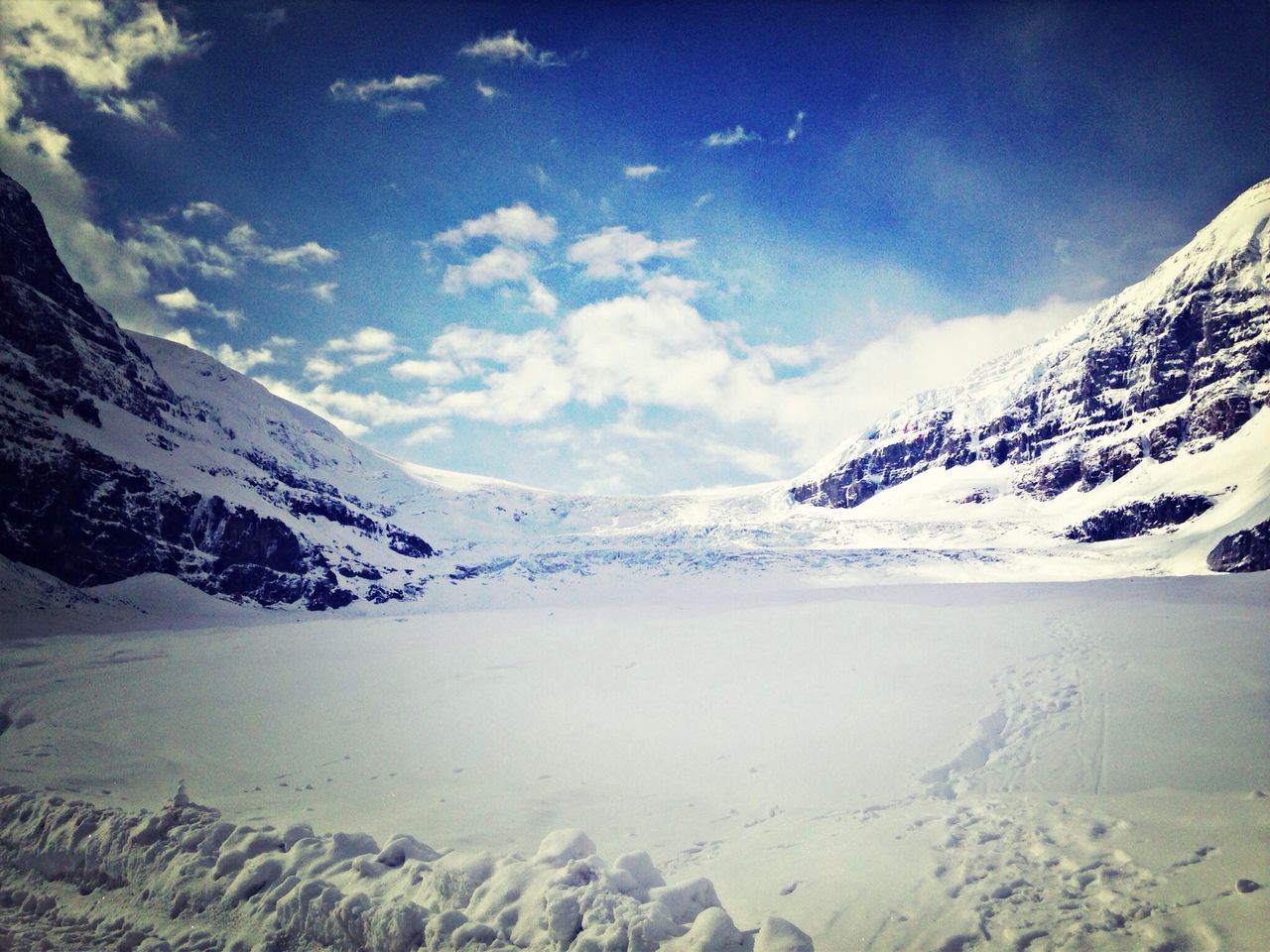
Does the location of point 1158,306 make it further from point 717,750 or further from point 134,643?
point 134,643

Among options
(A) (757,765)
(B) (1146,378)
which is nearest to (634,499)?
(B) (1146,378)

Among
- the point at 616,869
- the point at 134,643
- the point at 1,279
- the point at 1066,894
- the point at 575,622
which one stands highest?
the point at 1,279

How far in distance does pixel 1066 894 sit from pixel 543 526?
319 ft

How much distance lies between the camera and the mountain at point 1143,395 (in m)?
72.4

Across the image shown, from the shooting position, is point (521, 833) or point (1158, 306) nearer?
point (521, 833)

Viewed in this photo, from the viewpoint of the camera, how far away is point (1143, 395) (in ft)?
291

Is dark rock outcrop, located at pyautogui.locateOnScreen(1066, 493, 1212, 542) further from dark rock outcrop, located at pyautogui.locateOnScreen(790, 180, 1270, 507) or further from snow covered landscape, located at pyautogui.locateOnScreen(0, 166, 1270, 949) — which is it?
snow covered landscape, located at pyautogui.locateOnScreen(0, 166, 1270, 949)

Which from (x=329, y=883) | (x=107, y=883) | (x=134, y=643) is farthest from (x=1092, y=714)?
(x=134, y=643)

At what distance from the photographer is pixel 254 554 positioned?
4494 cm

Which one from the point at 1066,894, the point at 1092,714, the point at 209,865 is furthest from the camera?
the point at 1092,714

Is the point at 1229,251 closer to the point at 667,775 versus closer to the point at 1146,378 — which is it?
the point at 1146,378

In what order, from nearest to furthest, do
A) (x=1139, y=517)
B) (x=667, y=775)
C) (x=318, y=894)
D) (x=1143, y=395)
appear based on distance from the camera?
(x=318, y=894)
(x=667, y=775)
(x=1139, y=517)
(x=1143, y=395)

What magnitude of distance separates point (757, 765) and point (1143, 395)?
11660 centimetres

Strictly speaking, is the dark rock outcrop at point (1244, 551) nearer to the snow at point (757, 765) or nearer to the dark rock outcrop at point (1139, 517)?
the dark rock outcrop at point (1139, 517)
